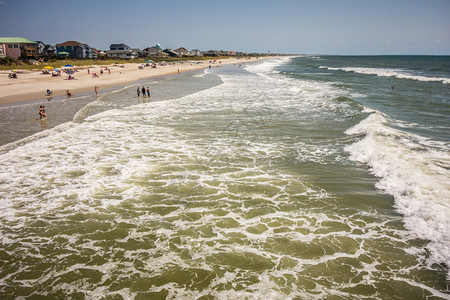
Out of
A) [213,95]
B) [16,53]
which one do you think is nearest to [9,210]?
[213,95]

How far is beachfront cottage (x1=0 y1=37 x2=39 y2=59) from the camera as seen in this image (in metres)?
90.2

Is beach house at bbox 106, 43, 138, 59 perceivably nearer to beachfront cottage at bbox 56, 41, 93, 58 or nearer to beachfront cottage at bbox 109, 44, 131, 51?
beachfront cottage at bbox 109, 44, 131, 51

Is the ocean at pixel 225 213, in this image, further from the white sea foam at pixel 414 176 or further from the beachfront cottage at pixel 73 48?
the beachfront cottage at pixel 73 48

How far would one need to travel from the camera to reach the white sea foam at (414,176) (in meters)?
8.41

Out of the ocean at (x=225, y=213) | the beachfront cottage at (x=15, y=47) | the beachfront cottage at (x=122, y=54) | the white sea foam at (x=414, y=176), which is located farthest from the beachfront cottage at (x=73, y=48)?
the white sea foam at (x=414, y=176)

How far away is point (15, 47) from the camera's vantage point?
307 feet

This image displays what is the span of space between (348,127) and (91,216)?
18.2m

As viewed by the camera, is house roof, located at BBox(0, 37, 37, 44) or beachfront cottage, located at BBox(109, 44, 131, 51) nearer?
house roof, located at BBox(0, 37, 37, 44)

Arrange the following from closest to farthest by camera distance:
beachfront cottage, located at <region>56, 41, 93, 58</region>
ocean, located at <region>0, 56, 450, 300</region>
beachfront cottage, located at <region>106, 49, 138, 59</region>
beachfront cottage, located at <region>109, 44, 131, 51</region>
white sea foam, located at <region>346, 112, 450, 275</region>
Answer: ocean, located at <region>0, 56, 450, 300</region> → white sea foam, located at <region>346, 112, 450, 275</region> → beachfront cottage, located at <region>56, 41, 93, 58</region> → beachfront cottage, located at <region>106, 49, 138, 59</region> → beachfront cottage, located at <region>109, 44, 131, 51</region>

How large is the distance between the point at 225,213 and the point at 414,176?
8.19m

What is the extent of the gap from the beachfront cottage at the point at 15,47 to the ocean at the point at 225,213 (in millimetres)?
95918

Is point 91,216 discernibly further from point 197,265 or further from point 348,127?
point 348,127

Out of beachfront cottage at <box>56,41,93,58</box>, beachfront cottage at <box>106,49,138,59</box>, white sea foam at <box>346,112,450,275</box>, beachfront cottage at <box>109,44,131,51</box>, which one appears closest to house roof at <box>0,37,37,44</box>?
beachfront cottage at <box>56,41,93,58</box>

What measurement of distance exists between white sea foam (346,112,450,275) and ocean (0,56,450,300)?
6 cm
